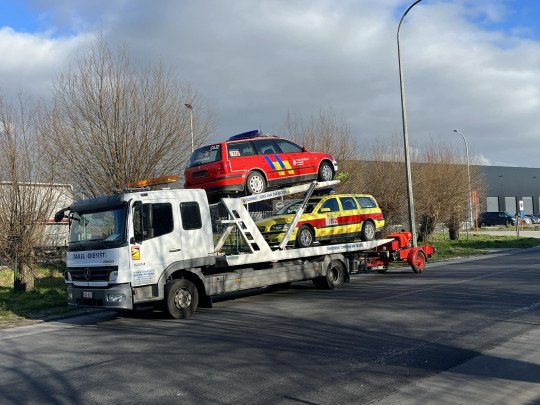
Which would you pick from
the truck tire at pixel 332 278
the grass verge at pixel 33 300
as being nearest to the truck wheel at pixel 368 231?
the truck tire at pixel 332 278

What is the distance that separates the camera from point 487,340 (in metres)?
8.49

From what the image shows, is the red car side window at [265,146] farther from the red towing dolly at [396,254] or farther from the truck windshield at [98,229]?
the red towing dolly at [396,254]

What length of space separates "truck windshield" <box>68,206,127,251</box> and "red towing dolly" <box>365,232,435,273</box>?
840 cm

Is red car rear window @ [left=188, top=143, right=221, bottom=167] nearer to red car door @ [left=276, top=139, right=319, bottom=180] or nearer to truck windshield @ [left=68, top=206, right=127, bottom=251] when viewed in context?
red car door @ [left=276, top=139, right=319, bottom=180]

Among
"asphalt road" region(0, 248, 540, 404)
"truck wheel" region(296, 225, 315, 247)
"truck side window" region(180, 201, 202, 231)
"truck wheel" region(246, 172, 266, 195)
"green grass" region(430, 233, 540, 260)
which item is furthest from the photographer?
"green grass" region(430, 233, 540, 260)

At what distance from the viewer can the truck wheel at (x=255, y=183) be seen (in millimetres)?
13281

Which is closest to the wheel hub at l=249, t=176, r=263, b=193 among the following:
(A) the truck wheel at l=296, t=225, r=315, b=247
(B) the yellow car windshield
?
(B) the yellow car windshield

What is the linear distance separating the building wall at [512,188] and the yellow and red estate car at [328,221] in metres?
64.7

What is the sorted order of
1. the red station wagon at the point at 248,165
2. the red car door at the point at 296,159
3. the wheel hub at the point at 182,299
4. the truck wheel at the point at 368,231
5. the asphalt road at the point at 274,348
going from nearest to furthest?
the asphalt road at the point at 274,348 → the wheel hub at the point at 182,299 → the red station wagon at the point at 248,165 → the red car door at the point at 296,159 → the truck wheel at the point at 368,231

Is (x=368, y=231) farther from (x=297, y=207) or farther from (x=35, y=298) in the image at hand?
(x=35, y=298)

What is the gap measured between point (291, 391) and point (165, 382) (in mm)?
1632

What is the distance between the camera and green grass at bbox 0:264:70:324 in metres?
13.8

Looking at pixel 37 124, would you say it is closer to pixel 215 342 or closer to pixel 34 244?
pixel 34 244

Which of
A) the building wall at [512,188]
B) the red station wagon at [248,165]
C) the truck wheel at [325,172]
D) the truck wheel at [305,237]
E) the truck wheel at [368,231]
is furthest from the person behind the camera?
the building wall at [512,188]
